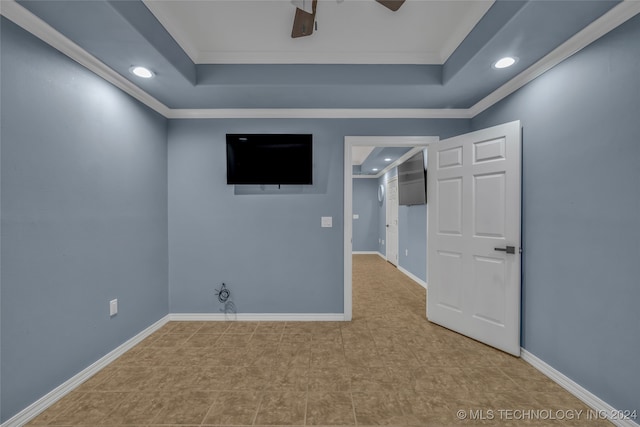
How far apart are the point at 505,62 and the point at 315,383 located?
2.80m

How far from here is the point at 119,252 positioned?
7.20 ft

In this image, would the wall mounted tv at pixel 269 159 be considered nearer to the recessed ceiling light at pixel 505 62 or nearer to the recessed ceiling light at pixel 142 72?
the recessed ceiling light at pixel 142 72

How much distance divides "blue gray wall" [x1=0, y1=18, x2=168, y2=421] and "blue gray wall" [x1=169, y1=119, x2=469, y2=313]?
41cm

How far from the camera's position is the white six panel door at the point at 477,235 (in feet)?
7.07

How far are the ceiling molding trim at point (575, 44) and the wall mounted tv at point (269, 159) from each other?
6.30 ft

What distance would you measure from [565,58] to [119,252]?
12.4 ft

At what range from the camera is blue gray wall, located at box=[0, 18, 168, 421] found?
56.8 inches

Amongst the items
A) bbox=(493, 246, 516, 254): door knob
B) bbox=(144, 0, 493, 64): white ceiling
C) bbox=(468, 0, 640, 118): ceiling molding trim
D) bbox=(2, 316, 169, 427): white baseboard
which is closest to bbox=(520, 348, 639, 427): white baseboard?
bbox=(493, 246, 516, 254): door knob

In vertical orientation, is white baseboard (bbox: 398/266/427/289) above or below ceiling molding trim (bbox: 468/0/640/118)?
below

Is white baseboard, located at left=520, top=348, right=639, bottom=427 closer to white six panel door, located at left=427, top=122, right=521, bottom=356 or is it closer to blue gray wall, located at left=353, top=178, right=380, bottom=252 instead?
white six panel door, located at left=427, top=122, right=521, bottom=356

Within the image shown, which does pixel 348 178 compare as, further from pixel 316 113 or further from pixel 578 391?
pixel 578 391

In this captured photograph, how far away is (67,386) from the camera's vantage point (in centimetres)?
174

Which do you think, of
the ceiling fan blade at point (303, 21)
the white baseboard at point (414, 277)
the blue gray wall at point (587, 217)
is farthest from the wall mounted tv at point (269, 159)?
the white baseboard at point (414, 277)

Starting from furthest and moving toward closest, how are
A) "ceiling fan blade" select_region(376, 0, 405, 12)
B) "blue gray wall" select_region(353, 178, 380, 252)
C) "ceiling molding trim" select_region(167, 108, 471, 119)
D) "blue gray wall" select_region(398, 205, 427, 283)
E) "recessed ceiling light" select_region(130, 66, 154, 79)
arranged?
"blue gray wall" select_region(353, 178, 380, 252), "blue gray wall" select_region(398, 205, 427, 283), "ceiling molding trim" select_region(167, 108, 471, 119), "recessed ceiling light" select_region(130, 66, 154, 79), "ceiling fan blade" select_region(376, 0, 405, 12)
